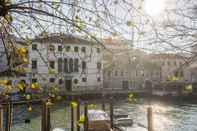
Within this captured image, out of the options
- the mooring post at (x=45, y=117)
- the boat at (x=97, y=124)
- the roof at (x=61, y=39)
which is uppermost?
the roof at (x=61, y=39)

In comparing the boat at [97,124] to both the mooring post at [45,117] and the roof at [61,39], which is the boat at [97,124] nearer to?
the mooring post at [45,117]

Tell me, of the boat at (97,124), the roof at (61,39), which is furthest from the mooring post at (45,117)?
the roof at (61,39)

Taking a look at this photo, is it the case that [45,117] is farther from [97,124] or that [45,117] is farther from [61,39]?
[61,39]

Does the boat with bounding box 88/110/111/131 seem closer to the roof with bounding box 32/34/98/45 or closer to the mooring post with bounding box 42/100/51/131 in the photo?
the mooring post with bounding box 42/100/51/131

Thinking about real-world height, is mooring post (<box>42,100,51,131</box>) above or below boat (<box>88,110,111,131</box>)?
above

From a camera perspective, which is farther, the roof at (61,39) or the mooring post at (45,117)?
the mooring post at (45,117)

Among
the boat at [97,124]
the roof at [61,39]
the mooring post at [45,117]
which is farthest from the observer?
the boat at [97,124]

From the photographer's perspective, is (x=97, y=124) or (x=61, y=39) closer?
(x=61, y=39)

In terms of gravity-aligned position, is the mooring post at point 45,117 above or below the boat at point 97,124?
above

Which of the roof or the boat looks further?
the boat

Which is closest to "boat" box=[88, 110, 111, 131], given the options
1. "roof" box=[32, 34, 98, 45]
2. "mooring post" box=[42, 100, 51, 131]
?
"mooring post" box=[42, 100, 51, 131]

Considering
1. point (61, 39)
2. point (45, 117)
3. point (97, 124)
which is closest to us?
point (61, 39)

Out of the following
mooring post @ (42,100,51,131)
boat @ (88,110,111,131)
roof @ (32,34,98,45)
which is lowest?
boat @ (88,110,111,131)

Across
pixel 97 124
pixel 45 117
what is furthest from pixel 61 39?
pixel 97 124
